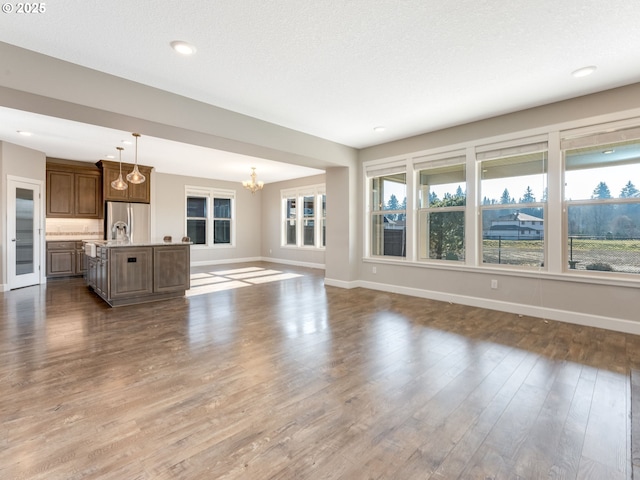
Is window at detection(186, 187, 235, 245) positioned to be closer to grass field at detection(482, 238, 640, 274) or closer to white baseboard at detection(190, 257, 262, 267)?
white baseboard at detection(190, 257, 262, 267)

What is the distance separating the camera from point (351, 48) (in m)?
2.84

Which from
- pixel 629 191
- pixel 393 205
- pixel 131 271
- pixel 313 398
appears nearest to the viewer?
pixel 313 398

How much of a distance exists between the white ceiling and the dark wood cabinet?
5.85 m

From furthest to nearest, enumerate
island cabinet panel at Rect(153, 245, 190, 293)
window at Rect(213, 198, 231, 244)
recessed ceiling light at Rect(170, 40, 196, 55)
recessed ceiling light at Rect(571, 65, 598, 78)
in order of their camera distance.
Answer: window at Rect(213, 198, 231, 244) < island cabinet panel at Rect(153, 245, 190, 293) < recessed ceiling light at Rect(571, 65, 598, 78) < recessed ceiling light at Rect(170, 40, 196, 55)

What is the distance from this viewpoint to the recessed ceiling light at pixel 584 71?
3195 mm

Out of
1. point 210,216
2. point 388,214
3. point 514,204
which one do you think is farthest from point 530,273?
point 210,216

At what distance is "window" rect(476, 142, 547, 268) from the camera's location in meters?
4.30

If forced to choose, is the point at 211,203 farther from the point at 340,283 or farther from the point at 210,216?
the point at 340,283

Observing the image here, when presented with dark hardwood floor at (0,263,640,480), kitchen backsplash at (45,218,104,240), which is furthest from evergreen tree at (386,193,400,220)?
kitchen backsplash at (45,218,104,240)

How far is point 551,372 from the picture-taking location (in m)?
2.62

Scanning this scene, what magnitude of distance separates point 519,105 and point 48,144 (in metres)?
8.02

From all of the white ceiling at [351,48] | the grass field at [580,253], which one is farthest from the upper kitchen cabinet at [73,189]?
the grass field at [580,253]

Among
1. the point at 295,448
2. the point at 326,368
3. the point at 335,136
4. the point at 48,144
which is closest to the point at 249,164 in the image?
the point at 335,136

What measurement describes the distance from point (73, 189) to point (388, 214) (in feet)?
23.8
